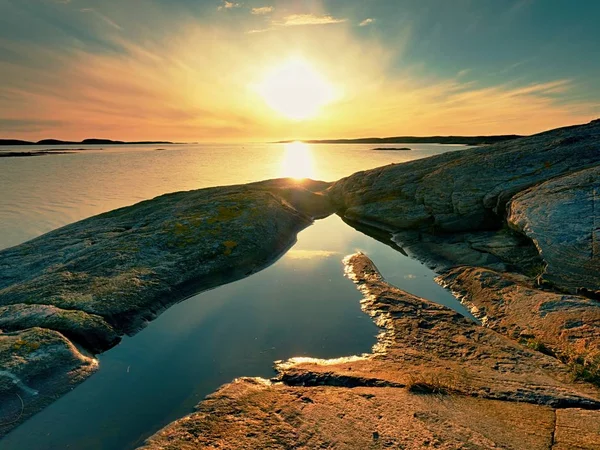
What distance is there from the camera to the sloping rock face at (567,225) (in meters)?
12.6

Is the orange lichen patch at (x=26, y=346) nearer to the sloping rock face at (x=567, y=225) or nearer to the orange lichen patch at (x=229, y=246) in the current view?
the orange lichen patch at (x=229, y=246)

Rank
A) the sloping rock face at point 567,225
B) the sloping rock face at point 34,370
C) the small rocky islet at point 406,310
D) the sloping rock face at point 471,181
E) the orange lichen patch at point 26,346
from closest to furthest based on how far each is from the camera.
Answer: the small rocky islet at point 406,310 < the sloping rock face at point 34,370 < the orange lichen patch at point 26,346 < the sloping rock face at point 567,225 < the sloping rock face at point 471,181

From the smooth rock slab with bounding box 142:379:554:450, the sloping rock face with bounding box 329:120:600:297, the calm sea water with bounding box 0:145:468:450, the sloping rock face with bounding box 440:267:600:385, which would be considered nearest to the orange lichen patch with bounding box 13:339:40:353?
the calm sea water with bounding box 0:145:468:450

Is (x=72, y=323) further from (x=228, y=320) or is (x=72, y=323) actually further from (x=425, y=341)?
(x=425, y=341)

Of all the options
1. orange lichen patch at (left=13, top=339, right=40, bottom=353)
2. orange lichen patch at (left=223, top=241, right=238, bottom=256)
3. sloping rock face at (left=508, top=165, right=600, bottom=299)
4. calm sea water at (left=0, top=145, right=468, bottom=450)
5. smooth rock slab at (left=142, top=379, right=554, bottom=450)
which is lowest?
calm sea water at (left=0, top=145, right=468, bottom=450)

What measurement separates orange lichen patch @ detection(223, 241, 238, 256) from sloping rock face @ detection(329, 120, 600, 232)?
12.3 meters

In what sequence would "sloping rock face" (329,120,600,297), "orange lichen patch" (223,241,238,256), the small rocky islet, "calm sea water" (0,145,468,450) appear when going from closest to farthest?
the small rocky islet, "calm sea water" (0,145,468,450), "sloping rock face" (329,120,600,297), "orange lichen patch" (223,241,238,256)

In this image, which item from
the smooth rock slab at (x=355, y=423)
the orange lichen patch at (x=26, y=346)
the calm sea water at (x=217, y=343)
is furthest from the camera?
the orange lichen patch at (x=26, y=346)

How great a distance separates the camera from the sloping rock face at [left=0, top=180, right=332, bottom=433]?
10.7 m

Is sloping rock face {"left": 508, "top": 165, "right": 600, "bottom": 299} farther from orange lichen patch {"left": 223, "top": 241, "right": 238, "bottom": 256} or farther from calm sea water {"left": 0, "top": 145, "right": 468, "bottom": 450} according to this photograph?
orange lichen patch {"left": 223, "top": 241, "right": 238, "bottom": 256}

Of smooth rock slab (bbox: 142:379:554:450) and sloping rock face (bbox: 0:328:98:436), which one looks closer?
smooth rock slab (bbox: 142:379:554:450)

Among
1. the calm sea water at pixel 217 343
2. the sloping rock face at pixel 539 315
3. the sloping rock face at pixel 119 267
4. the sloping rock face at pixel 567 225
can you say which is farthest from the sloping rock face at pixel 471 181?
the sloping rock face at pixel 119 267

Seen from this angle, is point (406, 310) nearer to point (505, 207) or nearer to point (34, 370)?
point (505, 207)

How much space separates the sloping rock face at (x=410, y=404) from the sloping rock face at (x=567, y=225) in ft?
14.8
